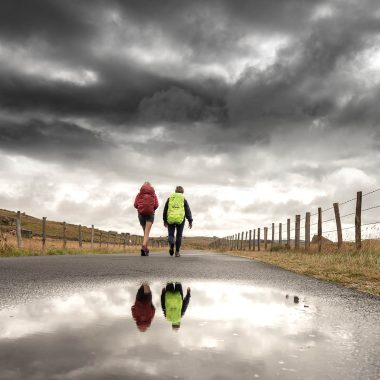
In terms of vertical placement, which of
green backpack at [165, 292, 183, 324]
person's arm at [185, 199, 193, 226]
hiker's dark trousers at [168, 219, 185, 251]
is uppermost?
person's arm at [185, 199, 193, 226]

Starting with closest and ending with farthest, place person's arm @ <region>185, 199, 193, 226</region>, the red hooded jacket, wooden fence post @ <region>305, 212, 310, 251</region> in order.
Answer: the red hooded jacket, person's arm @ <region>185, 199, 193, 226</region>, wooden fence post @ <region>305, 212, 310, 251</region>

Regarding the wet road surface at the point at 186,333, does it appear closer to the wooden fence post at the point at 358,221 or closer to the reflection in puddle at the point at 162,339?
the reflection in puddle at the point at 162,339

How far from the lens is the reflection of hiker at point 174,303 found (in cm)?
385

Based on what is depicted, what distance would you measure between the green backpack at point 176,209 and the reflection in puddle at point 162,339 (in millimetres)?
9960

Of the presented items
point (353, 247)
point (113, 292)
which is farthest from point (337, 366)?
point (353, 247)

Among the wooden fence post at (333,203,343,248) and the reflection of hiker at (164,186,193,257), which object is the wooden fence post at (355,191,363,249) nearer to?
the wooden fence post at (333,203,343,248)

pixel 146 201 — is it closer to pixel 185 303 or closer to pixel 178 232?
pixel 178 232

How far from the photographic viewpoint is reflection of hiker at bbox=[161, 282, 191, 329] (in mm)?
3854

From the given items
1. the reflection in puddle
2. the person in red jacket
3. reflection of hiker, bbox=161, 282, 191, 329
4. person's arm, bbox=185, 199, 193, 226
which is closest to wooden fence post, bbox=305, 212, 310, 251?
person's arm, bbox=185, 199, 193, 226

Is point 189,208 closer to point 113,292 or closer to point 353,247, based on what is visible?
point 353,247

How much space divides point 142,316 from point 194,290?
191 cm

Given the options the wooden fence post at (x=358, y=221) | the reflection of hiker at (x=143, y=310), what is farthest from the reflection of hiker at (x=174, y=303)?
the wooden fence post at (x=358, y=221)

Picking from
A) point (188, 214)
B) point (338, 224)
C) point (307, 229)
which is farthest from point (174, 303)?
point (307, 229)

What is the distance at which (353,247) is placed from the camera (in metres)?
17.2
